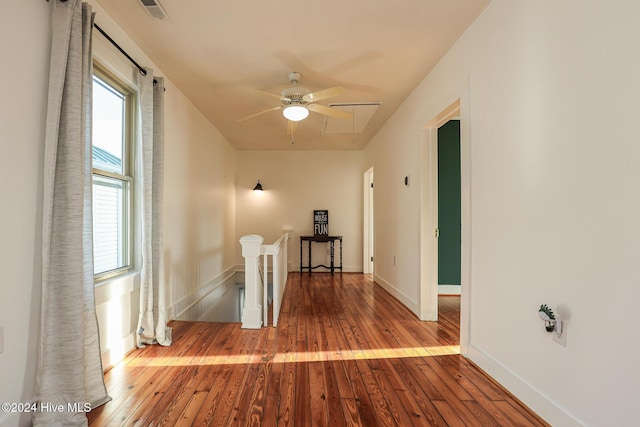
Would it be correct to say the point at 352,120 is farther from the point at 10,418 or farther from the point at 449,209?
the point at 10,418

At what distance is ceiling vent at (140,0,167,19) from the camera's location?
2.18 m

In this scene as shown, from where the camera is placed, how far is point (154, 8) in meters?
2.25

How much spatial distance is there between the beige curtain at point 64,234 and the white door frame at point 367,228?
5.45 metres

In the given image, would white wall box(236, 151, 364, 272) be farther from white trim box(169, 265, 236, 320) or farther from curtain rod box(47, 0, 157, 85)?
curtain rod box(47, 0, 157, 85)

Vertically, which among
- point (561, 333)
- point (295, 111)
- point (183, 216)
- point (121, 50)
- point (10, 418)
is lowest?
point (10, 418)

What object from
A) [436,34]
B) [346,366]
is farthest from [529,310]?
[436,34]

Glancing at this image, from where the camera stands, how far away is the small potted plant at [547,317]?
5.51 feet

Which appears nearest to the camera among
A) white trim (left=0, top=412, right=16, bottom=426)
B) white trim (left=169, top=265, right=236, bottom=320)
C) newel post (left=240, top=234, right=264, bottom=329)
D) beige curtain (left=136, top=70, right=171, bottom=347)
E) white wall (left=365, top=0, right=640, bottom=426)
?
white wall (left=365, top=0, right=640, bottom=426)

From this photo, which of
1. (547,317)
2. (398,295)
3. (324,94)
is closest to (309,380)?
(547,317)

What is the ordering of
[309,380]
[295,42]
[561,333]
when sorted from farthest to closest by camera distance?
[295,42] < [309,380] < [561,333]

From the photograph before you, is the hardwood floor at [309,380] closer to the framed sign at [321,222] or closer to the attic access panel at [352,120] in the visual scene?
the attic access panel at [352,120]

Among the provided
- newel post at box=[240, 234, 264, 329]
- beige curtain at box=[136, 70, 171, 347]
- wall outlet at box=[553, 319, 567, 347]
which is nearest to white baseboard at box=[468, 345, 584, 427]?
wall outlet at box=[553, 319, 567, 347]

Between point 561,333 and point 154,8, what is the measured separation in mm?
3178

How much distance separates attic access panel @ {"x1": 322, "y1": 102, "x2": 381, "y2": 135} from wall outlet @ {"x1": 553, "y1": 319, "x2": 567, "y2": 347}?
3.18 metres
